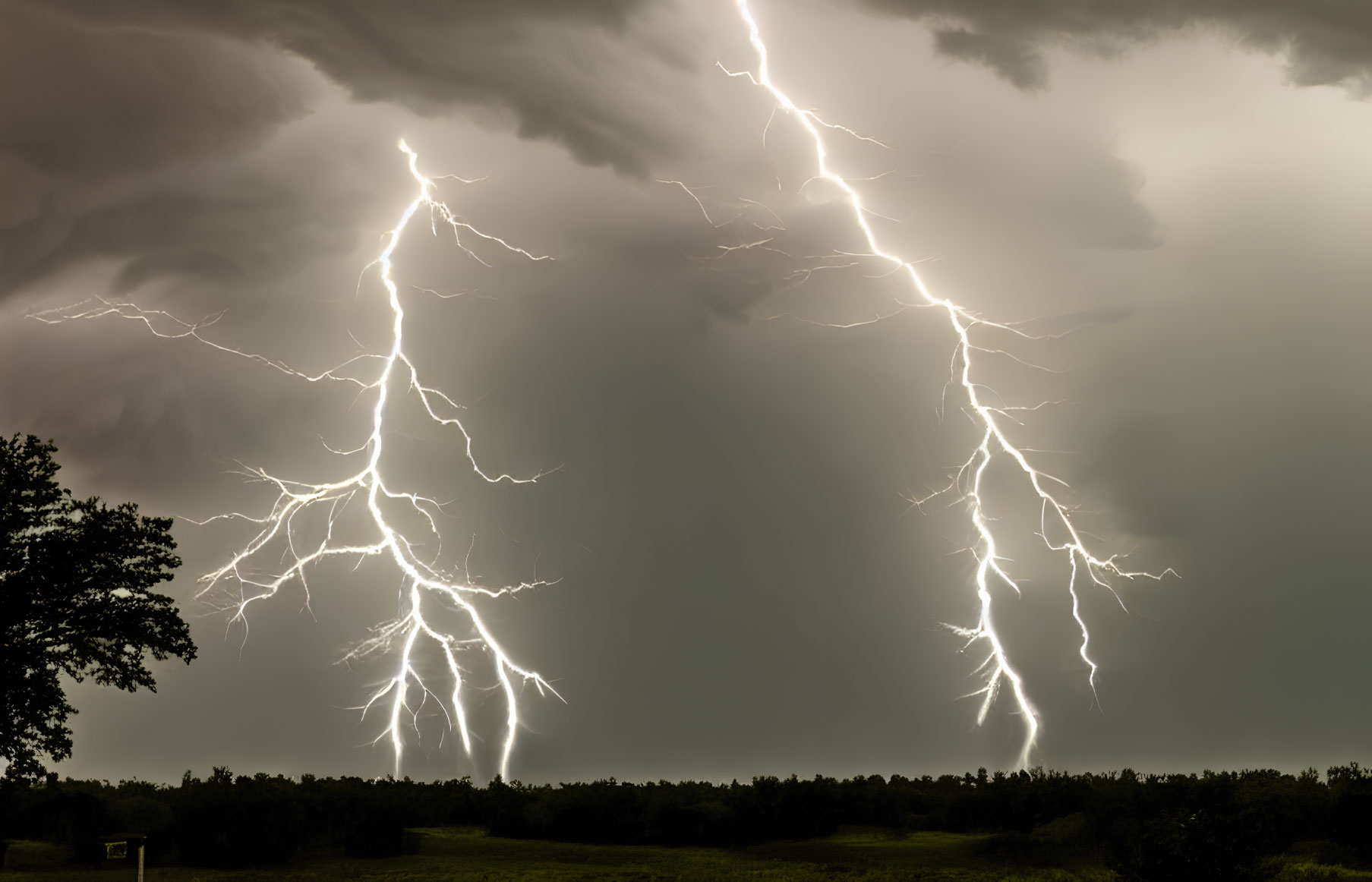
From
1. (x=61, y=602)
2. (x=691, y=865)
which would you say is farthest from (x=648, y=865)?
(x=61, y=602)

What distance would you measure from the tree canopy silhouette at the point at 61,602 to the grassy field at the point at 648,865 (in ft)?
6.57

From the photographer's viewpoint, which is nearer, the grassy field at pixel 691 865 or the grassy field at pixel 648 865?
the grassy field at pixel 691 865

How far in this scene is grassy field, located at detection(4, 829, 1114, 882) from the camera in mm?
13633

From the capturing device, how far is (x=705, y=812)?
17.9m

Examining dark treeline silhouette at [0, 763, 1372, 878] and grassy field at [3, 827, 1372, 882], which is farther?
dark treeline silhouette at [0, 763, 1372, 878]

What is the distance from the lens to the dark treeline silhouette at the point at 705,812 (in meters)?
14.0

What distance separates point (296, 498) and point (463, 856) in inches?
357

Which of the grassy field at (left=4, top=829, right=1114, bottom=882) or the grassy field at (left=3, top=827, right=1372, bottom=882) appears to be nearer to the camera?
the grassy field at (left=3, top=827, right=1372, bottom=882)

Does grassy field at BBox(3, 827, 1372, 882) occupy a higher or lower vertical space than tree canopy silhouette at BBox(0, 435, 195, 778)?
lower

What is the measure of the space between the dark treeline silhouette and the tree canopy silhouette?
1060 millimetres

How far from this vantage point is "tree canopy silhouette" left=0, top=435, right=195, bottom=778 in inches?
585

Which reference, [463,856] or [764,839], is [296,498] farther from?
[764,839]

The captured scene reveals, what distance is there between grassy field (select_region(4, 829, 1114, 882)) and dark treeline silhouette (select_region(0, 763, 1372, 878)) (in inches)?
17.7

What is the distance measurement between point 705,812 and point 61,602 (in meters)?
9.87
